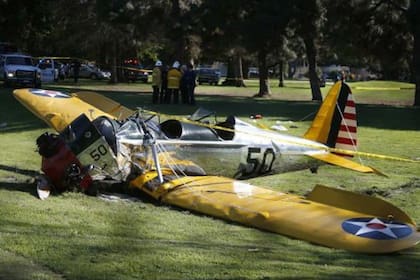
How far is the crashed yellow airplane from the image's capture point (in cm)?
765

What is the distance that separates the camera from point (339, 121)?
11.3 metres

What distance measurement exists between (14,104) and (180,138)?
1652cm

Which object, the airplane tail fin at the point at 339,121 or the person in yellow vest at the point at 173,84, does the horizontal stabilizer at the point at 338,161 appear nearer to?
the airplane tail fin at the point at 339,121

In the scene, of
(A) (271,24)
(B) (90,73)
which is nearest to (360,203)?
(A) (271,24)

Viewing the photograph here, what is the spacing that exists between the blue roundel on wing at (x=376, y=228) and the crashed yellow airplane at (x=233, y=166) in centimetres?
1

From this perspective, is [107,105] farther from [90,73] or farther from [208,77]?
[90,73]

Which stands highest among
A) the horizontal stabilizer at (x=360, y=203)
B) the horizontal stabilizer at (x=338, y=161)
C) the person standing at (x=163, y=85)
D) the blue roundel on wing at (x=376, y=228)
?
the person standing at (x=163, y=85)

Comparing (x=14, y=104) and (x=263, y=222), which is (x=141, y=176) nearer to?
(x=263, y=222)

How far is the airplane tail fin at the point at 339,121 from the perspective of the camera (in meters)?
11.3

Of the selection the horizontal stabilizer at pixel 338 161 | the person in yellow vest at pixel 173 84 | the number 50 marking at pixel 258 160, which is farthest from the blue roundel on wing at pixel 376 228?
the person in yellow vest at pixel 173 84

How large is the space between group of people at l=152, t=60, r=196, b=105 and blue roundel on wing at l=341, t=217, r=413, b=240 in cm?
2046

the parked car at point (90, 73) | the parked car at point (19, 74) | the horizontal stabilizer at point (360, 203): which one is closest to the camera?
the horizontal stabilizer at point (360, 203)

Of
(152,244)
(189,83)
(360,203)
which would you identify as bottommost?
A: (152,244)

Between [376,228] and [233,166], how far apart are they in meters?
3.59
